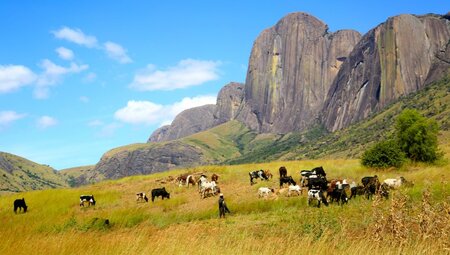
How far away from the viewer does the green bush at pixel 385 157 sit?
33031mm

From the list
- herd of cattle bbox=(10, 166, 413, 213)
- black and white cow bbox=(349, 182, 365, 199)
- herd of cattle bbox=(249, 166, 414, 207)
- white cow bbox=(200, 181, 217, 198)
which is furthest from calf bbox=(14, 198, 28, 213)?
black and white cow bbox=(349, 182, 365, 199)

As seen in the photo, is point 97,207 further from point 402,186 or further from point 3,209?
point 402,186

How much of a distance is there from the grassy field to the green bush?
39.1 inches

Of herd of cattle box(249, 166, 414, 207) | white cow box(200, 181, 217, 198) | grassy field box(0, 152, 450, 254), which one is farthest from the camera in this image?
white cow box(200, 181, 217, 198)

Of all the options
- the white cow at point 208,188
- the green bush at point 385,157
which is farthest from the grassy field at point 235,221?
the green bush at point 385,157

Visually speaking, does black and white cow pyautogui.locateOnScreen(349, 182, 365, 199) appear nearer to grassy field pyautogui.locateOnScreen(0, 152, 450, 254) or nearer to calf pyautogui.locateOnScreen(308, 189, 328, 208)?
grassy field pyautogui.locateOnScreen(0, 152, 450, 254)

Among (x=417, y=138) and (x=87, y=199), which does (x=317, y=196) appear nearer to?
(x=87, y=199)

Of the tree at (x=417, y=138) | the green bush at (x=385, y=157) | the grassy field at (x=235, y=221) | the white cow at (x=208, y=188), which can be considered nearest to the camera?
the grassy field at (x=235, y=221)

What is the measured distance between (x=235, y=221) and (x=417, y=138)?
23.4 metres

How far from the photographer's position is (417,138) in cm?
3641

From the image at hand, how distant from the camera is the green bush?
33031 millimetres

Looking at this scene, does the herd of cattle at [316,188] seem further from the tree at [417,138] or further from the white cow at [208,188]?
the tree at [417,138]

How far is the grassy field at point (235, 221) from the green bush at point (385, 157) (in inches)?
39.1

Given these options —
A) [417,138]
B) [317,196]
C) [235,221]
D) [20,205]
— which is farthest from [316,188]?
[20,205]
